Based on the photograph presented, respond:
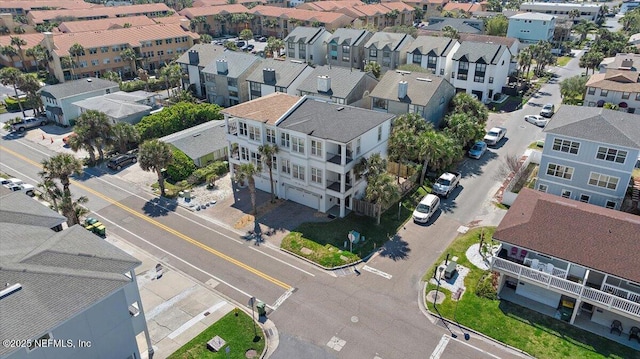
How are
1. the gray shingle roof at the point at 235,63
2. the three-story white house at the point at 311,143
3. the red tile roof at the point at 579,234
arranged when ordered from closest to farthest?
1. the red tile roof at the point at 579,234
2. the three-story white house at the point at 311,143
3. the gray shingle roof at the point at 235,63

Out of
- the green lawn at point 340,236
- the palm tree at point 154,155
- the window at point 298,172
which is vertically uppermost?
the palm tree at point 154,155

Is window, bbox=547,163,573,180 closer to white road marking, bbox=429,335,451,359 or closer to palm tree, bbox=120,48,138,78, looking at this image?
white road marking, bbox=429,335,451,359

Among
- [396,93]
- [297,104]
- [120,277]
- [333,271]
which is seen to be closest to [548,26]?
[396,93]

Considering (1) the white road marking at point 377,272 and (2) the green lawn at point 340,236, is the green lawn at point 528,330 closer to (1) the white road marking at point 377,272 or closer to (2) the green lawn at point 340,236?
(1) the white road marking at point 377,272

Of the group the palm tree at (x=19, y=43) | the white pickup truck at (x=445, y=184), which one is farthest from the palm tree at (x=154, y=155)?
the palm tree at (x=19, y=43)

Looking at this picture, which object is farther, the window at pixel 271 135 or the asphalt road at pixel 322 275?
the window at pixel 271 135

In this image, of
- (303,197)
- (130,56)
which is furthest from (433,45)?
(130,56)

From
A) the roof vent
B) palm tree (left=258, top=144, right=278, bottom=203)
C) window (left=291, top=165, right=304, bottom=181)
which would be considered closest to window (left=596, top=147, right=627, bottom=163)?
window (left=291, top=165, right=304, bottom=181)
